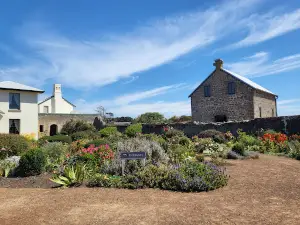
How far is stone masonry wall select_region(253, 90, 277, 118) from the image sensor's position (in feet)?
86.9

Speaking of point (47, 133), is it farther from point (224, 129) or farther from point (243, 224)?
point (243, 224)

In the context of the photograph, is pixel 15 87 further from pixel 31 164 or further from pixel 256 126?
pixel 256 126

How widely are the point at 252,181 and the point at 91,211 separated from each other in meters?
4.13

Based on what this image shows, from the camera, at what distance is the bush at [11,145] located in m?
→ 12.4

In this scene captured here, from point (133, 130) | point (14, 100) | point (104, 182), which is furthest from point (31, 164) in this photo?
point (14, 100)

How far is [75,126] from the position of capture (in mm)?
35344

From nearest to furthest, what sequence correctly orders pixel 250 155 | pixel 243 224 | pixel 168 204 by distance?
pixel 243 224
pixel 168 204
pixel 250 155

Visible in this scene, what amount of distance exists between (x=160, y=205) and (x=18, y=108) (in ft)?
80.5

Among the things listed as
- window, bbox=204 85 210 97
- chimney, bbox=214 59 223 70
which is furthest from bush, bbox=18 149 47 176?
chimney, bbox=214 59 223 70

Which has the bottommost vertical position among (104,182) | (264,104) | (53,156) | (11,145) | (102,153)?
(104,182)

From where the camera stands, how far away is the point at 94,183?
24.0 ft

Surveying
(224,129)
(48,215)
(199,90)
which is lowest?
(48,215)

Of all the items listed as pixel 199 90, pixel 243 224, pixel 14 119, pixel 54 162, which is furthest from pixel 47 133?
pixel 243 224

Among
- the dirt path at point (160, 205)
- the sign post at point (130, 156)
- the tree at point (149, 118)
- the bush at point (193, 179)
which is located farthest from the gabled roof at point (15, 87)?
the bush at point (193, 179)
